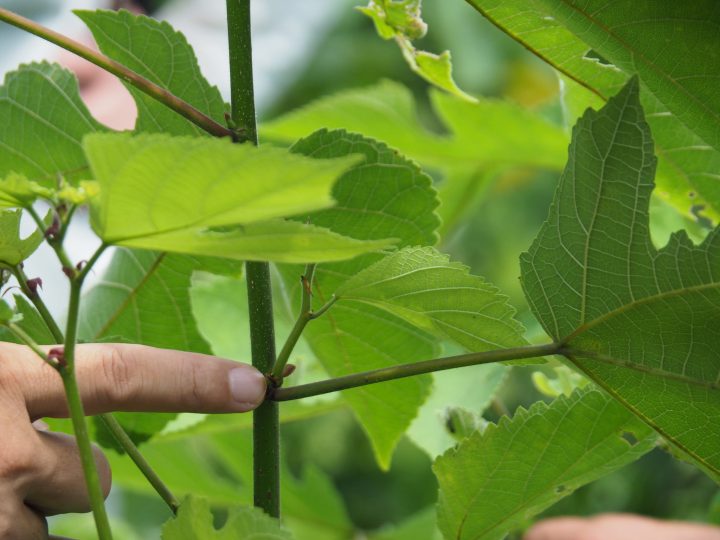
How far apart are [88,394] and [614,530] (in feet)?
1.59

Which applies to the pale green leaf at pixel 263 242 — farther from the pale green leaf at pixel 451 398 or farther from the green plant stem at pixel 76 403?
the pale green leaf at pixel 451 398

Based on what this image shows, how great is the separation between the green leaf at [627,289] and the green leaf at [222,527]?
0.18 metres

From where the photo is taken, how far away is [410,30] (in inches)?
22.3

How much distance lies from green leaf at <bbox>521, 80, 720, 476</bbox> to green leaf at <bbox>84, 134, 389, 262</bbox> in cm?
14

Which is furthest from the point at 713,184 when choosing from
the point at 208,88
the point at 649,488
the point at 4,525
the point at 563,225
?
the point at 649,488

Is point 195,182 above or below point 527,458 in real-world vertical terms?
above

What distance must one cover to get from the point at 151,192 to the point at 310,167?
7cm

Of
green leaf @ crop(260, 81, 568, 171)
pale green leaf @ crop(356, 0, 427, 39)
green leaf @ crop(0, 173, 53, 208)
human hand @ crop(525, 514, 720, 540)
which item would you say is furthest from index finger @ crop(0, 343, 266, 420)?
green leaf @ crop(260, 81, 568, 171)

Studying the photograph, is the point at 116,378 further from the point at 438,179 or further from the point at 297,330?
the point at 438,179

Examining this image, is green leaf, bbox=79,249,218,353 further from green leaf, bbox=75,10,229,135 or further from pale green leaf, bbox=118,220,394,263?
pale green leaf, bbox=118,220,394,263

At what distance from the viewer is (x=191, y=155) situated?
1.13 ft

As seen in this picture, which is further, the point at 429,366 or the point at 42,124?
the point at 42,124

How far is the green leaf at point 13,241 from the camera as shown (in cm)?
43

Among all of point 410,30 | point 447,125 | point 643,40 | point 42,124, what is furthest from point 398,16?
point 447,125
